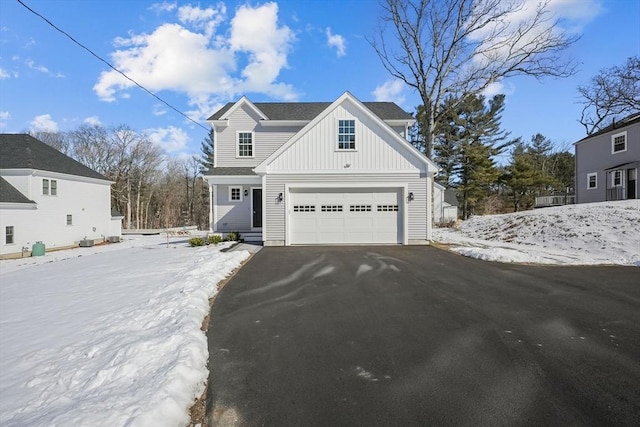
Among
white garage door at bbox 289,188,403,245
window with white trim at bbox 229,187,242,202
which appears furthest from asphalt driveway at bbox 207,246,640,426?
window with white trim at bbox 229,187,242,202

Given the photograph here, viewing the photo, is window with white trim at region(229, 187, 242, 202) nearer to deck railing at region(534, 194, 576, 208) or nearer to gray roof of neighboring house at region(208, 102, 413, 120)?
gray roof of neighboring house at region(208, 102, 413, 120)

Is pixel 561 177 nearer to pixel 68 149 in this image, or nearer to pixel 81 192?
pixel 81 192

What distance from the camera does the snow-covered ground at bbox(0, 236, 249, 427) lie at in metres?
2.73

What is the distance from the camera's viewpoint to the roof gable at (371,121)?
13.8m

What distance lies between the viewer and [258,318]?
511cm

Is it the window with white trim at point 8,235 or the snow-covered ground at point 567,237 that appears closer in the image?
the snow-covered ground at point 567,237

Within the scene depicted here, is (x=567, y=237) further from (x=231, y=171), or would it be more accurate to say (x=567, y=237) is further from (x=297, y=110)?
(x=231, y=171)

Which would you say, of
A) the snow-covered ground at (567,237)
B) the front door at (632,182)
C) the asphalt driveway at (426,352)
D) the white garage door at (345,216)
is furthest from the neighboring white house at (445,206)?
the asphalt driveway at (426,352)

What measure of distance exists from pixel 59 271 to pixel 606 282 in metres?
15.9

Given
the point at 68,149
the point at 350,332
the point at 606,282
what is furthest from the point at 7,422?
the point at 68,149

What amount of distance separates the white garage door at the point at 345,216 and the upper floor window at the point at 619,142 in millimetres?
18107

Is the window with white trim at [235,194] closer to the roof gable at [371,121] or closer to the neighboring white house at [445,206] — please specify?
the roof gable at [371,121]

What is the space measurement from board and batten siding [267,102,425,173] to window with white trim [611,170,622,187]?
16998 millimetres

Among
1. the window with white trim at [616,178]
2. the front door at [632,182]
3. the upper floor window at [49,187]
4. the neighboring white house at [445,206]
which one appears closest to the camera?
the upper floor window at [49,187]
